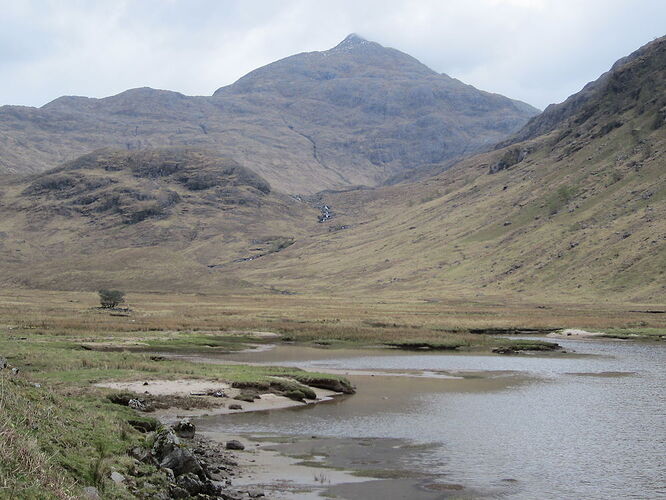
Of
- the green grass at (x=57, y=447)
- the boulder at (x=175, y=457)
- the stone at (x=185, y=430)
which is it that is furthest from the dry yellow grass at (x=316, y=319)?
the boulder at (x=175, y=457)

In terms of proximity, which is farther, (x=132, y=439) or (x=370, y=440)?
(x=370, y=440)

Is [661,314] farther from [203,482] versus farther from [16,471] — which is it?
[16,471]

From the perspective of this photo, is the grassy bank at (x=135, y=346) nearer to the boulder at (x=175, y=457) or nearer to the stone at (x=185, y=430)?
the boulder at (x=175, y=457)

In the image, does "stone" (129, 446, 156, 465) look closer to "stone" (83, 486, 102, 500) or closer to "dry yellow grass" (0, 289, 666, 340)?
"stone" (83, 486, 102, 500)

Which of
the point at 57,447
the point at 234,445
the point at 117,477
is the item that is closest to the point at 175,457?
the point at 117,477

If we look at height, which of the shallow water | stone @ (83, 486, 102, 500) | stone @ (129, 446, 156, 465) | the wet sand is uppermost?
stone @ (83, 486, 102, 500)

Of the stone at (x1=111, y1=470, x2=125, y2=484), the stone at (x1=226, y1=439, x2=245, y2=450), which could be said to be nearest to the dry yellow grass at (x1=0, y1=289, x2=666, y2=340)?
the stone at (x1=226, y1=439, x2=245, y2=450)

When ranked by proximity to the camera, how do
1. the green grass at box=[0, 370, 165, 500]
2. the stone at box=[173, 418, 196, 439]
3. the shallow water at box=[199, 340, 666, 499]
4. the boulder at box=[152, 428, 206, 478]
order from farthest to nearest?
the stone at box=[173, 418, 196, 439]
the shallow water at box=[199, 340, 666, 499]
the boulder at box=[152, 428, 206, 478]
the green grass at box=[0, 370, 165, 500]

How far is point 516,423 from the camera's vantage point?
40.2m

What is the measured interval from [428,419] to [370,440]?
6885 mm

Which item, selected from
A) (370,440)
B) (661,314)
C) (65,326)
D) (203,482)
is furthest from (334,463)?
(661,314)

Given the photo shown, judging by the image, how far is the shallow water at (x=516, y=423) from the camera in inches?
1137

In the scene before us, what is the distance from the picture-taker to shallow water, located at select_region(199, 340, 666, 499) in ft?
94.7

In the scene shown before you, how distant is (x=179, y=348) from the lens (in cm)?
7831
